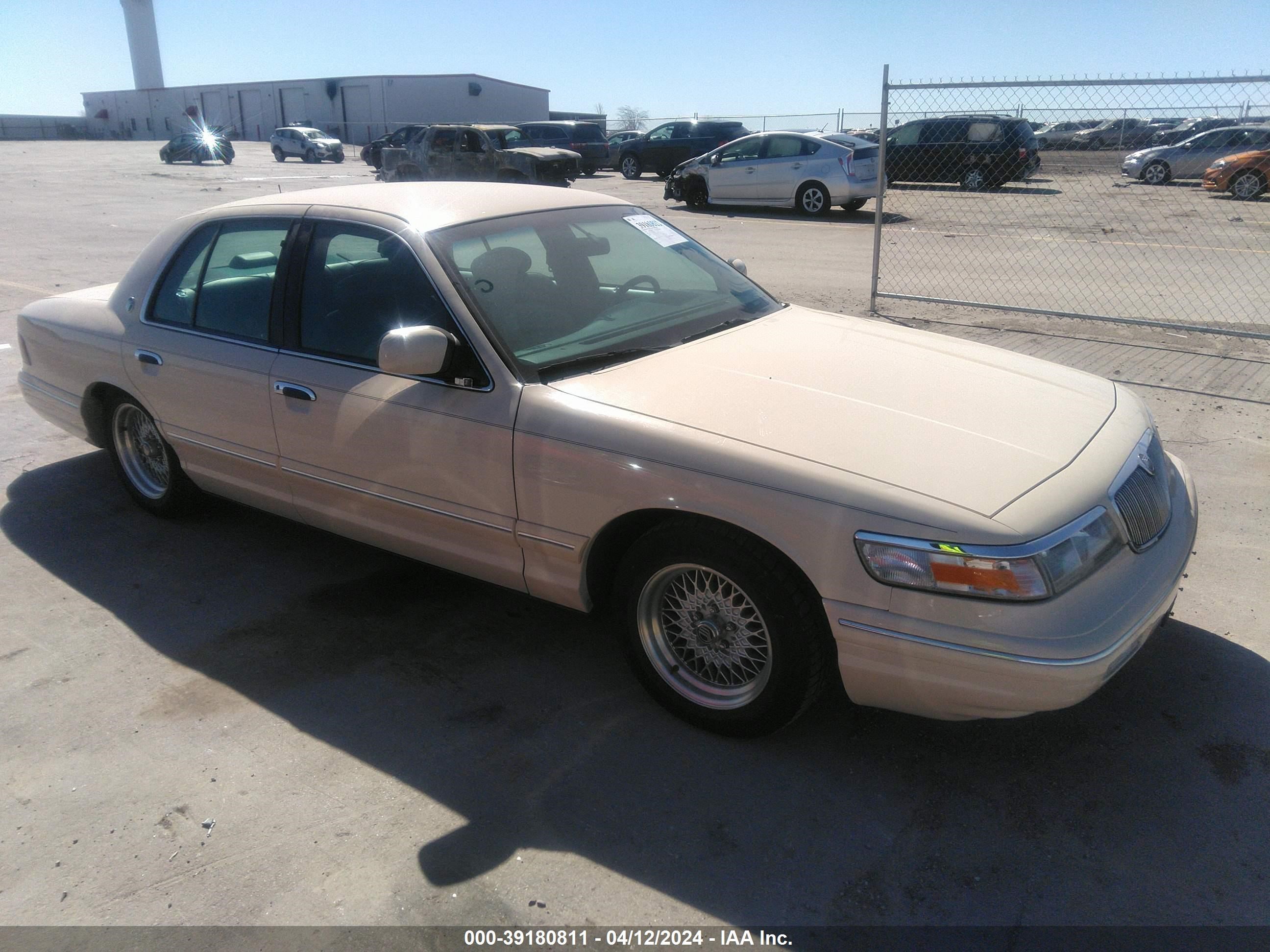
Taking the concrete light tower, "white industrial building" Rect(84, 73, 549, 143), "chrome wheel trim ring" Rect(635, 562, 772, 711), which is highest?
the concrete light tower

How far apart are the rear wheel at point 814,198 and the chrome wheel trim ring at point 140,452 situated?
1457 centimetres

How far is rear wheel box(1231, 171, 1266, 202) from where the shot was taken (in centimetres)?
1728

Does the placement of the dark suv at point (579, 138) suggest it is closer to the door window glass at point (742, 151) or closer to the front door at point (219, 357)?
the door window glass at point (742, 151)

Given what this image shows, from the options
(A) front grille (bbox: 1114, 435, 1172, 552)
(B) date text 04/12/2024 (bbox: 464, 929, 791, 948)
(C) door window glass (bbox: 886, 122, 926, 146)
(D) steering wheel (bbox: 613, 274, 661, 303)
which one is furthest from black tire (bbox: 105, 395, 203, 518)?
(C) door window glass (bbox: 886, 122, 926, 146)

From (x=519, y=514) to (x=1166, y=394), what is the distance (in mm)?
5145

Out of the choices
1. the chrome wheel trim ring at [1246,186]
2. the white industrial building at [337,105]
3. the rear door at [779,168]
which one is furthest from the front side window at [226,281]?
the white industrial building at [337,105]

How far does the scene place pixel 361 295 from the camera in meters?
3.76

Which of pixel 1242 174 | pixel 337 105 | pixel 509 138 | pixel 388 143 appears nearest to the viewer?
pixel 1242 174

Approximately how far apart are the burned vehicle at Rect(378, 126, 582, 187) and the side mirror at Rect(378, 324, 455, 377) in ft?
63.2

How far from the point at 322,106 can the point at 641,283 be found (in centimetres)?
6520

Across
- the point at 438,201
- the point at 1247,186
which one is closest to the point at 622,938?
the point at 438,201

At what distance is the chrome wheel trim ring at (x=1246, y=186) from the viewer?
17.4m

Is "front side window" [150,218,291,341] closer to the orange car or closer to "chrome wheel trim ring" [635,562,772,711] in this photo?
"chrome wheel trim ring" [635,562,772,711]

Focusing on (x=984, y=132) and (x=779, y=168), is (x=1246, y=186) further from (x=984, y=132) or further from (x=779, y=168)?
(x=779, y=168)
